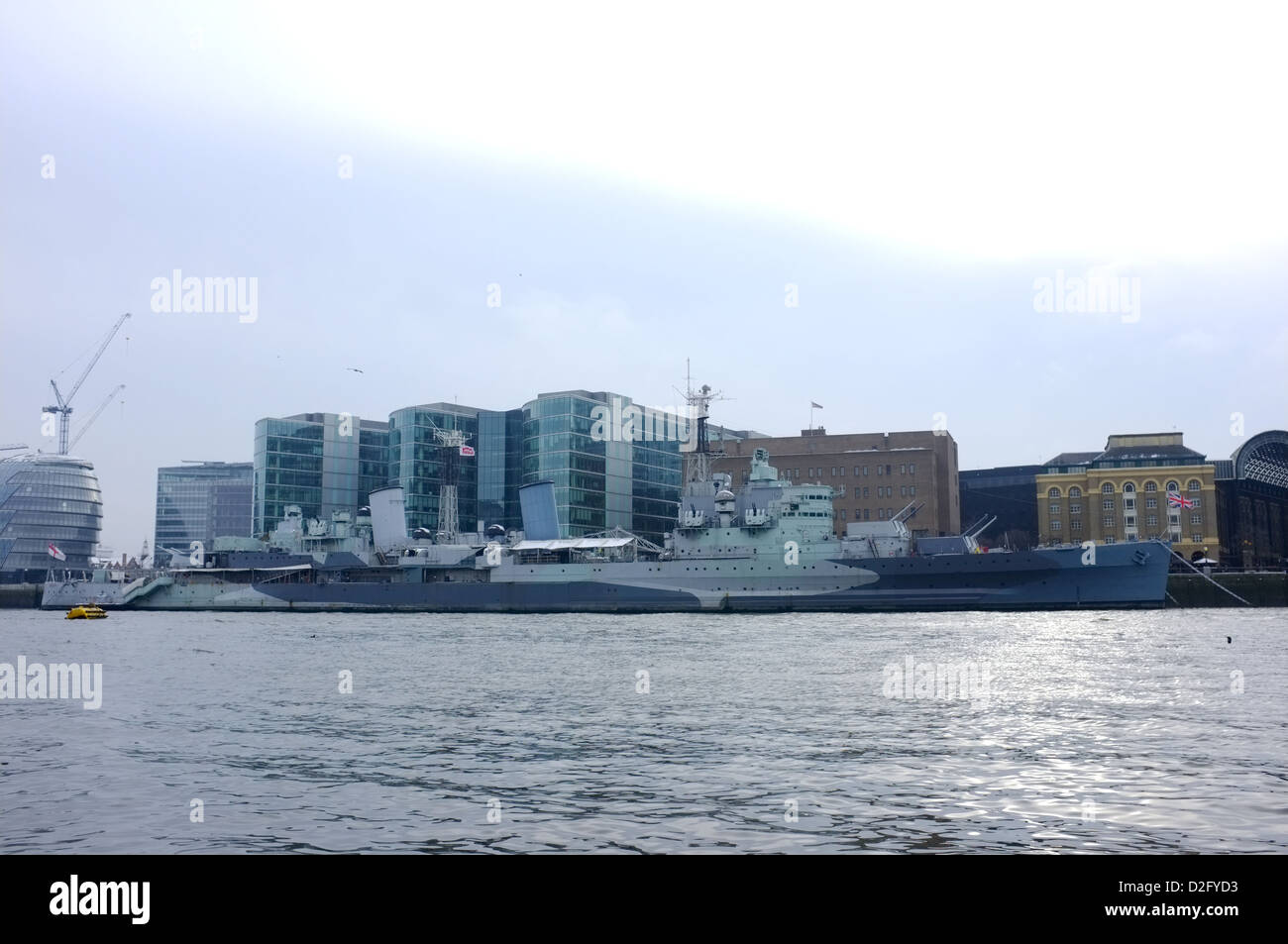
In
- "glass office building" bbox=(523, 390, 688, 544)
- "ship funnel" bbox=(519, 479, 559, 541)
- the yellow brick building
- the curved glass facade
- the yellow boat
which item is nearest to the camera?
the yellow boat

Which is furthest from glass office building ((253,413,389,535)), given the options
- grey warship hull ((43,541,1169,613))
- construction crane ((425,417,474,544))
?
grey warship hull ((43,541,1169,613))

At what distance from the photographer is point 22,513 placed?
537 feet

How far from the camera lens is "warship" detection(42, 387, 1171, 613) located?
6538cm

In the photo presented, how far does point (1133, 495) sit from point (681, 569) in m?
55.7

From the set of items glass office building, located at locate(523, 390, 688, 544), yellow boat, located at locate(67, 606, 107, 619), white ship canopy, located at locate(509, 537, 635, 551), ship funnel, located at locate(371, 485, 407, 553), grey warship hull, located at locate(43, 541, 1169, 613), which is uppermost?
glass office building, located at locate(523, 390, 688, 544)

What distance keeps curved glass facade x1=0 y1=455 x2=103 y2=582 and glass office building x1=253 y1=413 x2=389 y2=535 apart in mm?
53876

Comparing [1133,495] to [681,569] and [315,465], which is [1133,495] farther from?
[315,465]

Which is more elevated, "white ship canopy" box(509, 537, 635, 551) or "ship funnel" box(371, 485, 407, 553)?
"ship funnel" box(371, 485, 407, 553)

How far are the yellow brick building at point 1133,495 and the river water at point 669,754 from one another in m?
70.9

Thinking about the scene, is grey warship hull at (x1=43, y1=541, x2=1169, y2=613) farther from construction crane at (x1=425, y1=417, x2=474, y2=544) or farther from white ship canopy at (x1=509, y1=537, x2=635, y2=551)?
construction crane at (x1=425, y1=417, x2=474, y2=544)

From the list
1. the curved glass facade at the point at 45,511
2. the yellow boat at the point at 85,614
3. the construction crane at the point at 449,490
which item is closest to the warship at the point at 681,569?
the construction crane at the point at 449,490

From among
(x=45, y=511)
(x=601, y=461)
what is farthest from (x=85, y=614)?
(x=45, y=511)
